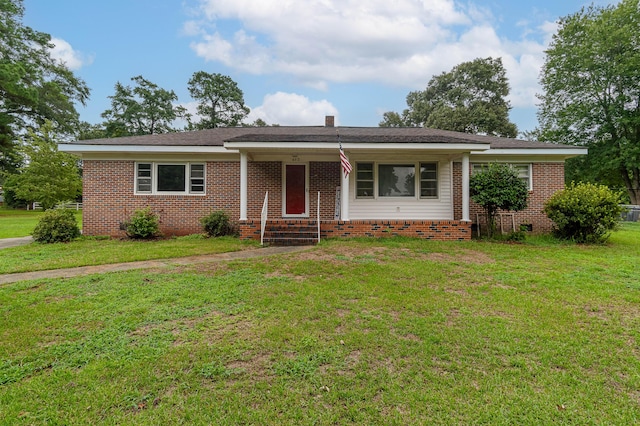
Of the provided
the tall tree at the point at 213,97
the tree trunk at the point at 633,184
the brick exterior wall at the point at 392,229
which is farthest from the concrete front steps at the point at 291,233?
the tall tree at the point at 213,97

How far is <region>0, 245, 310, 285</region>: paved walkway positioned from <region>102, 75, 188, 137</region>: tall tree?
1424 inches

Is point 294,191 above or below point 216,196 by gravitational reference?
above

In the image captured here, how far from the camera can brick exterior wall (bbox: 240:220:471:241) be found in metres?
8.80

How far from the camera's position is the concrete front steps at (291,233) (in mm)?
8320

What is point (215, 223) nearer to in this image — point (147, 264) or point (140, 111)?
point (147, 264)

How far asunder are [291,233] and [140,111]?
1442 inches

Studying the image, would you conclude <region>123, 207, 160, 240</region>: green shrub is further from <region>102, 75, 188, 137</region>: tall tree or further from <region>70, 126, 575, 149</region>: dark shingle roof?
<region>102, 75, 188, 137</region>: tall tree

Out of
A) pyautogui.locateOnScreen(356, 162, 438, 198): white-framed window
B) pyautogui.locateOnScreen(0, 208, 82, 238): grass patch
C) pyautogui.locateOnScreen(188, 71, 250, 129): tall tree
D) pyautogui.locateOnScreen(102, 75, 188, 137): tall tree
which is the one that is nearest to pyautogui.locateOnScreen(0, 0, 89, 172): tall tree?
pyautogui.locateOnScreen(102, 75, 188, 137): tall tree

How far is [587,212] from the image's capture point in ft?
27.2

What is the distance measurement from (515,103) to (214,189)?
32.0 meters

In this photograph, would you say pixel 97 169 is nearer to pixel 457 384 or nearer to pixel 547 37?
pixel 457 384

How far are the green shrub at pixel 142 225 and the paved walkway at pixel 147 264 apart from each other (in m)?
3.30

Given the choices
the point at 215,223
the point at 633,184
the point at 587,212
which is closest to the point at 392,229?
the point at 587,212

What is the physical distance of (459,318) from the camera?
338cm
